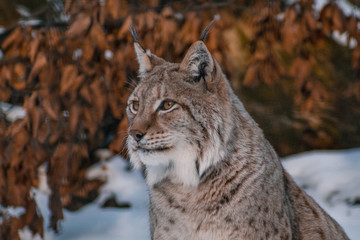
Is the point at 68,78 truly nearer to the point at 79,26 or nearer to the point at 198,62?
the point at 79,26

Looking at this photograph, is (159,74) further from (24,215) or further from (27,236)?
(27,236)

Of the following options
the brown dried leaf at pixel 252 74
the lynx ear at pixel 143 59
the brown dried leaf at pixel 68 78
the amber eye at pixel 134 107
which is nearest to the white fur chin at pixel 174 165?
the amber eye at pixel 134 107

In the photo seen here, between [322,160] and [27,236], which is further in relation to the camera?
[322,160]

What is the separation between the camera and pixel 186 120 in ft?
10.7

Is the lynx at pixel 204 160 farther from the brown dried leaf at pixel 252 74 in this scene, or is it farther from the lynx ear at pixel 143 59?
the brown dried leaf at pixel 252 74

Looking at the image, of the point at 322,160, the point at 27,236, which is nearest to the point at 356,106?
the point at 322,160

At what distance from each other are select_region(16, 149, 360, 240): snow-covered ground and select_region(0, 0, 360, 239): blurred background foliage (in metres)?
0.20

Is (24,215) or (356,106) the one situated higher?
(356,106)

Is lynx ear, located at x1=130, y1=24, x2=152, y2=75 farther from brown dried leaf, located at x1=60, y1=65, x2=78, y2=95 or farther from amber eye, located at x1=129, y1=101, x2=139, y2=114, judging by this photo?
brown dried leaf, located at x1=60, y1=65, x2=78, y2=95

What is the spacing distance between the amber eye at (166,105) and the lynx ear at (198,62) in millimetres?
218

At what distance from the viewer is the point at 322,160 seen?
6465 mm

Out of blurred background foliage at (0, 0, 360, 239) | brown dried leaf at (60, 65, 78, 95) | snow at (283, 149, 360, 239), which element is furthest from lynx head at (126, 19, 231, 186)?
snow at (283, 149, 360, 239)

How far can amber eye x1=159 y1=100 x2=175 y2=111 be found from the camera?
3311 mm

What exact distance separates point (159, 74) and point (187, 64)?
24cm
